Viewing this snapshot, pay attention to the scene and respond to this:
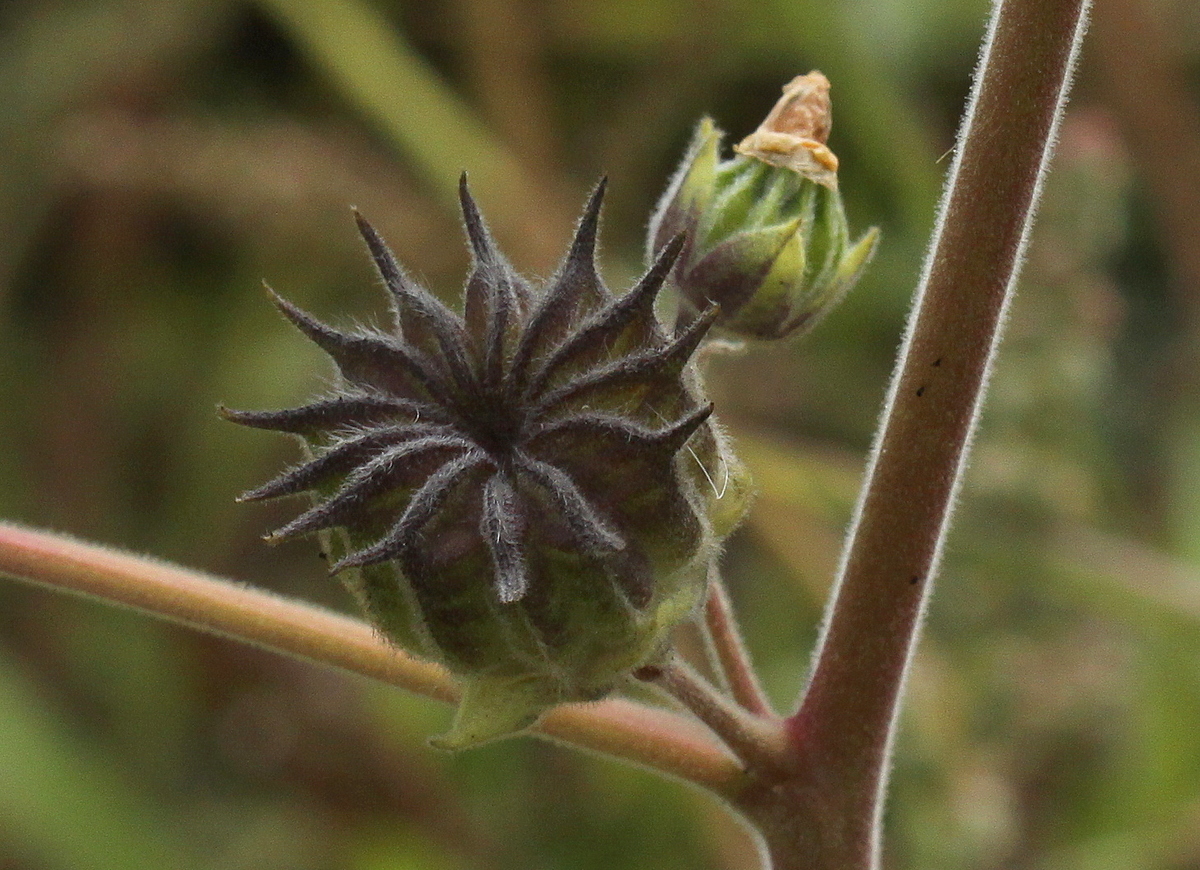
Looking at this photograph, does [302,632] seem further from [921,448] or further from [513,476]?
[921,448]

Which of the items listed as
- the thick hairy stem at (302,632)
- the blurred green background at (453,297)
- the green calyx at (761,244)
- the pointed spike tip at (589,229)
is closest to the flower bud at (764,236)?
the green calyx at (761,244)

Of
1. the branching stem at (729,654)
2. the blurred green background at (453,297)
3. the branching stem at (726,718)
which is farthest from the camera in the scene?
the blurred green background at (453,297)

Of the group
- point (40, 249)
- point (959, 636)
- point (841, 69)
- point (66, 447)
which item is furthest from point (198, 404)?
point (959, 636)

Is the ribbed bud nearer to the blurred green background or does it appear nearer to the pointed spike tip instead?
the pointed spike tip

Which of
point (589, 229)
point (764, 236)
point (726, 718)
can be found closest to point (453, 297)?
point (764, 236)

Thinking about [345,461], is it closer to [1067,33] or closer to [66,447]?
[1067,33]

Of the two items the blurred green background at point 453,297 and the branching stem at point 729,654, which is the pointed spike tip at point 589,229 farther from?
the blurred green background at point 453,297

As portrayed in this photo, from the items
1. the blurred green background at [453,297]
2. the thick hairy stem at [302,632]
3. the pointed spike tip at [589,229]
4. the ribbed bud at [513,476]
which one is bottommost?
the blurred green background at [453,297]
